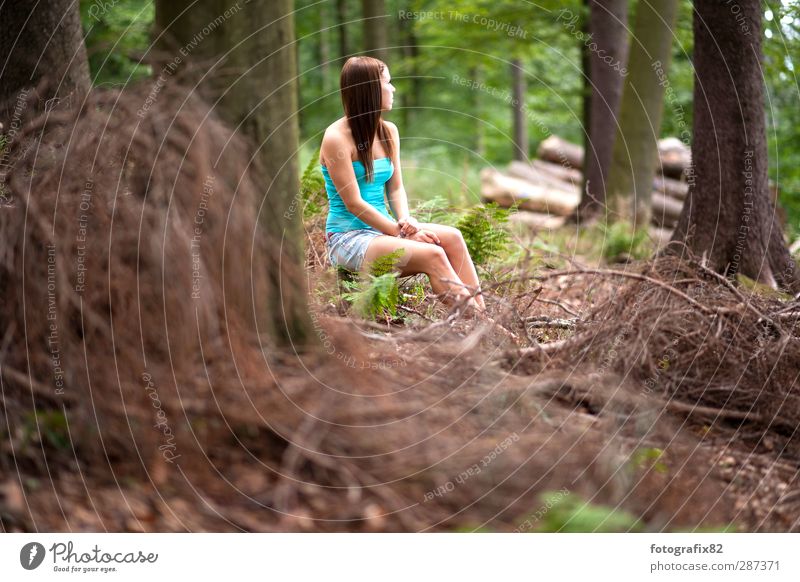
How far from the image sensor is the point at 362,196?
15.9 feet

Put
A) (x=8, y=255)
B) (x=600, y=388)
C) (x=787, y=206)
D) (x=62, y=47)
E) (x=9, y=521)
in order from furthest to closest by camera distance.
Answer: (x=787, y=206), (x=62, y=47), (x=600, y=388), (x=8, y=255), (x=9, y=521)

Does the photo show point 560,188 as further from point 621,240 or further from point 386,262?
point 386,262

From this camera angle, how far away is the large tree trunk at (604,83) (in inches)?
392

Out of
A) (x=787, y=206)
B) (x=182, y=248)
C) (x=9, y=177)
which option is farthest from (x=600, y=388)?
(x=787, y=206)

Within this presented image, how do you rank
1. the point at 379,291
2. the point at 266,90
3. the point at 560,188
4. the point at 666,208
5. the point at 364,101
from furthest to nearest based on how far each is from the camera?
the point at 560,188 → the point at 666,208 → the point at 364,101 → the point at 379,291 → the point at 266,90

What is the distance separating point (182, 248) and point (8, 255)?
0.65 m

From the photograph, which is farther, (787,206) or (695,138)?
(787,206)

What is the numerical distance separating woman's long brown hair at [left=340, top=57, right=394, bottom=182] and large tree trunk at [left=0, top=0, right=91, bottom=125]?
1.73 meters

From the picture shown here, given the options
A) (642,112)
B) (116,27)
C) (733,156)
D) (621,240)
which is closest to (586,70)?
(642,112)

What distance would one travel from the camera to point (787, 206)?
12.1m

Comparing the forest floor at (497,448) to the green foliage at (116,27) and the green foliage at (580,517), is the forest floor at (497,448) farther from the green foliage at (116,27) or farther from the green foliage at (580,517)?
the green foliage at (116,27)

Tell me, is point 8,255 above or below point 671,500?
above

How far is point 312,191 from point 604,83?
5.73 m

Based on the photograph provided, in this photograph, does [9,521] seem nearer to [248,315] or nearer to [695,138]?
[248,315]
